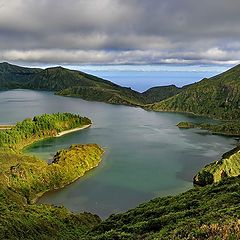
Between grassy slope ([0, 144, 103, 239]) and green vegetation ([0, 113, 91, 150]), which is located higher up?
green vegetation ([0, 113, 91, 150])

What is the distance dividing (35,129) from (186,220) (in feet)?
422

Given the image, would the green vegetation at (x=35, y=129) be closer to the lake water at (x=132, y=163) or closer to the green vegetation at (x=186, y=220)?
the lake water at (x=132, y=163)

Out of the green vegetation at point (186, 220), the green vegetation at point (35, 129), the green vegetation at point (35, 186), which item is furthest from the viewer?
the green vegetation at point (35, 129)

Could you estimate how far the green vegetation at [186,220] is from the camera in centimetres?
3197

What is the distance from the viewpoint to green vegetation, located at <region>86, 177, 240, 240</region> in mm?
31969

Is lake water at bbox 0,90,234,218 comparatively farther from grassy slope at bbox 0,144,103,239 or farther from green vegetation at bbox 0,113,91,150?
green vegetation at bbox 0,113,91,150

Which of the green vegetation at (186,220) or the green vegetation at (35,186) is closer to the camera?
the green vegetation at (186,220)

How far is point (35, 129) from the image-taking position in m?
162

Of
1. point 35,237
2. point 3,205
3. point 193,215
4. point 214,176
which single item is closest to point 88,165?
point 214,176

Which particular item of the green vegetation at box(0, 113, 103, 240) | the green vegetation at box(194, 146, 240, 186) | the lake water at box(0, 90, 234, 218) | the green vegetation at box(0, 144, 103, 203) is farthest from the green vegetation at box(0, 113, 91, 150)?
the green vegetation at box(194, 146, 240, 186)

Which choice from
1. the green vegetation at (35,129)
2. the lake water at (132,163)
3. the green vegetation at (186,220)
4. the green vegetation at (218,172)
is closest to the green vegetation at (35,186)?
the green vegetation at (35,129)

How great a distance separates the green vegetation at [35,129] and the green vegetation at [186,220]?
88.2 m

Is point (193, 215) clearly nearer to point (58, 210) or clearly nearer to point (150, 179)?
point (58, 210)

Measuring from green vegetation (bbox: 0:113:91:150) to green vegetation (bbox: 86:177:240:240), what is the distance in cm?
8823
